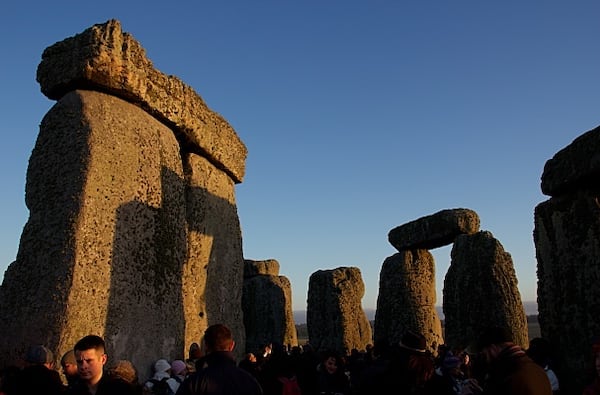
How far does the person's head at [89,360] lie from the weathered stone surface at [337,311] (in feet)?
48.3

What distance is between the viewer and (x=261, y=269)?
2105cm

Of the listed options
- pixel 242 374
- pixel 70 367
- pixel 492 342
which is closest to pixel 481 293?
pixel 492 342

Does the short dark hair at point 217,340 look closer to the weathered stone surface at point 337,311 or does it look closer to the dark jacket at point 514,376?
the dark jacket at point 514,376

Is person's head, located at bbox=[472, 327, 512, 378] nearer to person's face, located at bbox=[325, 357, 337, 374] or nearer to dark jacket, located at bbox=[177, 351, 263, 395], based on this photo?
dark jacket, located at bbox=[177, 351, 263, 395]

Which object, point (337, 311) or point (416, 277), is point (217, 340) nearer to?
point (416, 277)

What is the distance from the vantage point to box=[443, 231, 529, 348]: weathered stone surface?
40.9 feet

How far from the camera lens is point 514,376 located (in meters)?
3.21

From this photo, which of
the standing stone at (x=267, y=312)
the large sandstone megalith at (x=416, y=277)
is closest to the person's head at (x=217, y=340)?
the large sandstone megalith at (x=416, y=277)

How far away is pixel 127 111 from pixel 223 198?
260 centimetres

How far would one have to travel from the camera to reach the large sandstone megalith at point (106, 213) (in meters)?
5.31

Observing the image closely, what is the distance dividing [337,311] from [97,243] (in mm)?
13193

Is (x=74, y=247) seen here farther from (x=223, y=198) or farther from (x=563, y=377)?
(x=563, y=377)

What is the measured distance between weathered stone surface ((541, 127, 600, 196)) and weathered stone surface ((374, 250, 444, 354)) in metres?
8.98

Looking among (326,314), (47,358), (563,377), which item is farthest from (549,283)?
(326,314)
